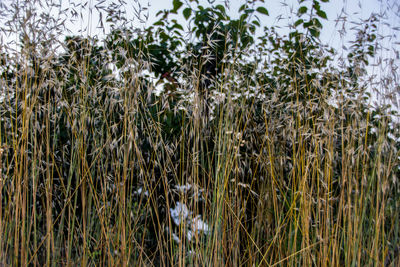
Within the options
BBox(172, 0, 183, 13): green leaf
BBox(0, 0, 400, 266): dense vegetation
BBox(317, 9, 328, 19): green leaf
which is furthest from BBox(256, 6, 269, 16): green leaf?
BBox(172, 0, 183, 13): green leaf

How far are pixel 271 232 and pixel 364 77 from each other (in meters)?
0.90

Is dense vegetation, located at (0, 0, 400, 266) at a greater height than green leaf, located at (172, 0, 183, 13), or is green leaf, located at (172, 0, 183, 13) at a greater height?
green leaf, located at (172, 0, 183, 13)

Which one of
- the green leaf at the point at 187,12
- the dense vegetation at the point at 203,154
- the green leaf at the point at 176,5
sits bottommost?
the dense vegetation at the point at 203,154

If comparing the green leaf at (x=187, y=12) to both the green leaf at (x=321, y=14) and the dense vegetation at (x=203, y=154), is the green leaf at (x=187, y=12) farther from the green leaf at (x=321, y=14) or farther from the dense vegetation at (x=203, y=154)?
the green leaf at (x=321, y=14)

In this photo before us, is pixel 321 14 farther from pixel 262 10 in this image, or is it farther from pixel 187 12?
pixel 187 12

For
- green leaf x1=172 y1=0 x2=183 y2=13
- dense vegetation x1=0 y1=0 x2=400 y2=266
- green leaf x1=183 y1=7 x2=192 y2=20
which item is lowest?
dense vegetation x1=0 y1=0 x2=400 y2=266

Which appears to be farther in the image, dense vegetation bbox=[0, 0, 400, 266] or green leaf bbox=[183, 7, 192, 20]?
green leaf bbox=[183, 7, 192, 20]

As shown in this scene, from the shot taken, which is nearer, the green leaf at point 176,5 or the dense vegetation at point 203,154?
the dense vegetation at point 203,154

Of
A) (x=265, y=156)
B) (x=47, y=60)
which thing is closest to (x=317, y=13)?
(x=265, y=156)

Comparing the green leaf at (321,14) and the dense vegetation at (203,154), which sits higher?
the green leaf at (321,14)

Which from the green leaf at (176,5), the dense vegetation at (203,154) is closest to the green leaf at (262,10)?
the dense vegetation at (203,154)

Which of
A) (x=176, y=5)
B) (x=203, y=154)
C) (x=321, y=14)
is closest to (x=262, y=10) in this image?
(x=321, y=14)

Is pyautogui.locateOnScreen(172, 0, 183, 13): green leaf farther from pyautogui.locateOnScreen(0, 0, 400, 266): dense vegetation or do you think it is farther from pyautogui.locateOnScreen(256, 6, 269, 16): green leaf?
pyautogui.locateOnScreen(256, 6, 269, 16): green leaf

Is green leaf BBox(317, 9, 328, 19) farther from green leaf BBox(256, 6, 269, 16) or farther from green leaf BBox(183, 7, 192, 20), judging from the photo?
green leaf BBox(183, 7, 192, 20)
